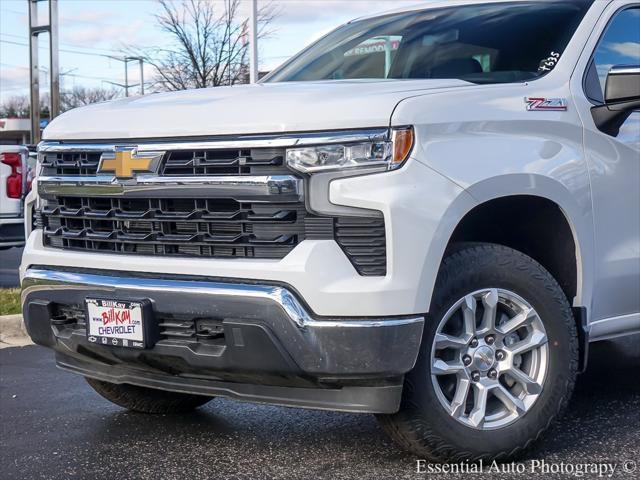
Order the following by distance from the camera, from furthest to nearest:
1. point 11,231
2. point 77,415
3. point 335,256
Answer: point 11,231, point 77,415, point 335,256

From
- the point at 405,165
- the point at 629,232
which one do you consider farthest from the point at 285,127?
the point at 629,232

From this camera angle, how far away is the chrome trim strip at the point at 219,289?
132 inches

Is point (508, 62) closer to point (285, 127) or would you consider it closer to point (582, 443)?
point (285, 127)

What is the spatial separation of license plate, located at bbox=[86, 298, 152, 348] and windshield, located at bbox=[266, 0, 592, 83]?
1.70 m

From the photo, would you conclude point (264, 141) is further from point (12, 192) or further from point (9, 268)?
point (9, 268)

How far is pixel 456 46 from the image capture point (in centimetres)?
462

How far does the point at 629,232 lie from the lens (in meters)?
4.29

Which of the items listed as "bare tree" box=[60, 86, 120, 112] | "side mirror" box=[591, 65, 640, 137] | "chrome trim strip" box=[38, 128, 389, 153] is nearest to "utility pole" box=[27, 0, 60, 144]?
"chrome trim strip" box=[38, 128, 389, 153]

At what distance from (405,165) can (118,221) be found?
1.19 meters

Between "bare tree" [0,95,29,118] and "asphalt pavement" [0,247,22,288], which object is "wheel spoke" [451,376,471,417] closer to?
"asphalt pavement" [0,247,22,288]

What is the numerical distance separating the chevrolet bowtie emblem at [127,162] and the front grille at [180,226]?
0.12 m

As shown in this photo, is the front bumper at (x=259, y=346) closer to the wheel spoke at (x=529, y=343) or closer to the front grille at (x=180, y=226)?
the front grille at (x=180, y=226)

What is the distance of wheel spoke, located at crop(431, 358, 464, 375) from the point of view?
358 cm

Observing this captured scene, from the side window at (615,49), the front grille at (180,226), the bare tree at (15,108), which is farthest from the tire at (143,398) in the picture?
the bare tree at (15,108)
